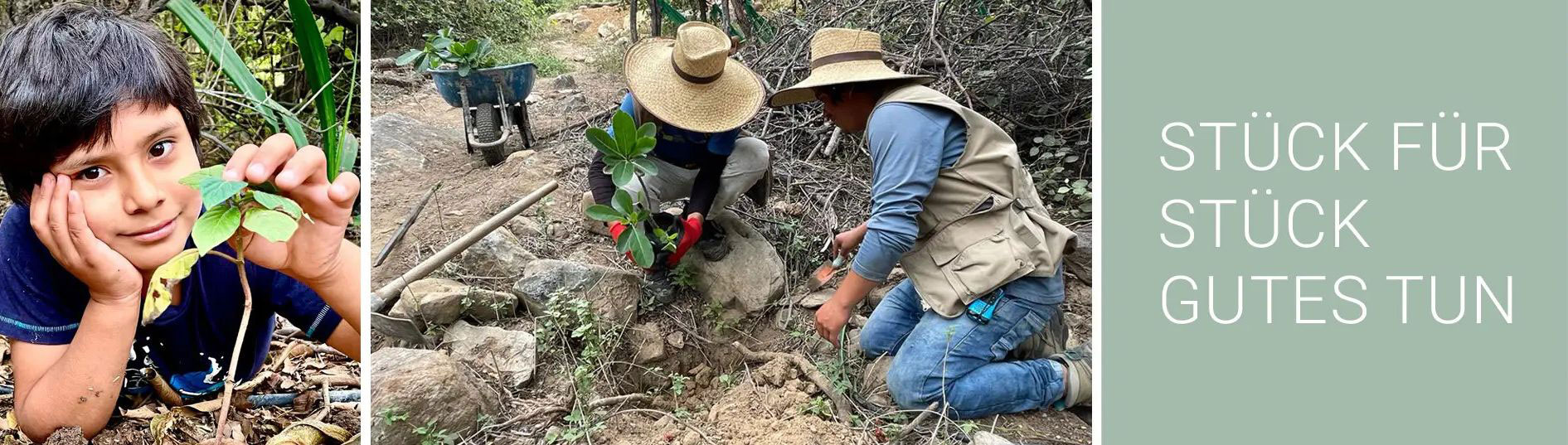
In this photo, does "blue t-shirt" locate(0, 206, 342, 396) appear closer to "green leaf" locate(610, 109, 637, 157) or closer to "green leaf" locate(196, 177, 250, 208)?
"green leaf" locate(196, 177, 250, 208)

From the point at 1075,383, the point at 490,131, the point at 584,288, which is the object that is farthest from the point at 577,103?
the point at 1075,383

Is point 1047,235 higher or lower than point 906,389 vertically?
higher

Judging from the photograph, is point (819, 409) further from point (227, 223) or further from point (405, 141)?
point (405, 141)

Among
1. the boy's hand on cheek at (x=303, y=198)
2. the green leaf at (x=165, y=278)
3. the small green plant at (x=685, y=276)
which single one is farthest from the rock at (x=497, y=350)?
the green leaf at (x=165, y=278)

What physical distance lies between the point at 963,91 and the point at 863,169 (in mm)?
488

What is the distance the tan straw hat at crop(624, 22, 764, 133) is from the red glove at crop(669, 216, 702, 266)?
1.12ft

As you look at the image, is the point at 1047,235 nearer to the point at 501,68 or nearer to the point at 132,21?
the point at 132,21

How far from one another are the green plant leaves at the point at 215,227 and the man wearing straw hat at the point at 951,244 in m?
1.29

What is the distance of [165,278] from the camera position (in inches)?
43.4

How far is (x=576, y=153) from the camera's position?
3559 mm

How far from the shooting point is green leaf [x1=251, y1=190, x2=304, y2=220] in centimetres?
108

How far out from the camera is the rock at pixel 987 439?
1892mm

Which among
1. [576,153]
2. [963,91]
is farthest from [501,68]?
[963,91]

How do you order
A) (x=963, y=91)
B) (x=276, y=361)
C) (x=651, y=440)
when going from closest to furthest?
1. (x=276, y=361)
2. (x=651, y=440)
3. (x=963, y=91)
